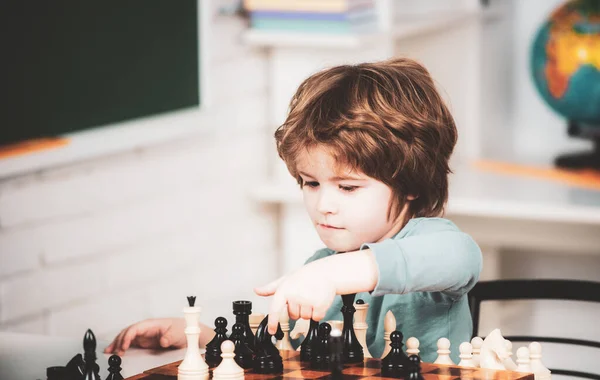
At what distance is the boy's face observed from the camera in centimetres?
139

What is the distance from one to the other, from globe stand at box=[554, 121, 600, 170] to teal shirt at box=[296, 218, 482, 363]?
1691 mm

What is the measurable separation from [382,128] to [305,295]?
40 cm

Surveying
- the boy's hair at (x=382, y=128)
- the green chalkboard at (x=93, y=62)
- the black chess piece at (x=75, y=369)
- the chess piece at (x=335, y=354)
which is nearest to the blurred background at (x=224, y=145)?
the green chalkboard at (x=93, y=62)

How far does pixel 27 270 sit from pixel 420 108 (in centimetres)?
107

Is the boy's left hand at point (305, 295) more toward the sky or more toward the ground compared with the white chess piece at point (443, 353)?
more toward the sky

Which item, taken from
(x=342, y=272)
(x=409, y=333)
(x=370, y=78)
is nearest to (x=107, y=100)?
(x=370, y=78)

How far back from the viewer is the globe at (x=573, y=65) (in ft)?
9.80

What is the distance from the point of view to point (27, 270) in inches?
86.4

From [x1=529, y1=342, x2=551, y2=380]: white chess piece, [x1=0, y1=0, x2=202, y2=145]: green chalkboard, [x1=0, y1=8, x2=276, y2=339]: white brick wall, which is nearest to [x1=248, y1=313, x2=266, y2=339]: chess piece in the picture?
[x1=529, y1=342, x2=551, y2=380]: white chess piece

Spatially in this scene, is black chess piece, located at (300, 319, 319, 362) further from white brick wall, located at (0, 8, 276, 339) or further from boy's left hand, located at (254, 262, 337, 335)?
white brick wall, located at (0, 8, 276, 339)

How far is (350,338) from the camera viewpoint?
115cm

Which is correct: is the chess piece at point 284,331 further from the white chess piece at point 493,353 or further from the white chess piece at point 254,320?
the white chess piece at point 493,353

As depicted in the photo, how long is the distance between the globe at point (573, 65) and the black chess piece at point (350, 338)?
6.59 feet

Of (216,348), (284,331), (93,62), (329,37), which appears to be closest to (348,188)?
(284,331)
